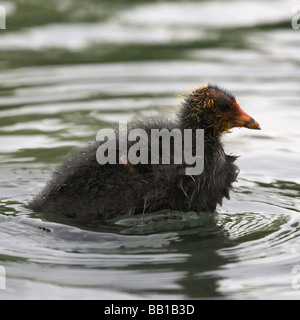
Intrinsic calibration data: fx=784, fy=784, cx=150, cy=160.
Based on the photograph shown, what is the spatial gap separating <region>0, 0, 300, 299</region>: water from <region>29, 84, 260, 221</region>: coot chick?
16cm

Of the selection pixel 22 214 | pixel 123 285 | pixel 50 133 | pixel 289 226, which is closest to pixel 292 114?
pixel 50 133

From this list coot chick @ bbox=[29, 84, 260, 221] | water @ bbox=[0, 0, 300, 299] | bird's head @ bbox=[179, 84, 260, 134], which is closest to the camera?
water @ bbox=[0, 0, 300, 299]

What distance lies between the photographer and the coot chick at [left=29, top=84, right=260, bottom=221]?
6.74 metres

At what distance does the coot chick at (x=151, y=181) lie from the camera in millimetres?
6742

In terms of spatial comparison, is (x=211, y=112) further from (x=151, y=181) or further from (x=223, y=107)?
(x=151, y=181)

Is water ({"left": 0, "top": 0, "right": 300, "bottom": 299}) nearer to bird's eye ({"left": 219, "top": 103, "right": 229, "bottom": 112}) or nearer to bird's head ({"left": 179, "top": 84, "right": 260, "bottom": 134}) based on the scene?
bird's head ({"left": 179, "top": 84, "right": 260, "bottom": 134})

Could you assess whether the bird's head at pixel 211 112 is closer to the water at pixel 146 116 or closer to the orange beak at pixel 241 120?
the orange beak at pixel 241 120

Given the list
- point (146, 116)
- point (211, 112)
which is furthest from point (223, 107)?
point (146, 116)

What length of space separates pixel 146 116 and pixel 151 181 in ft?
11.4

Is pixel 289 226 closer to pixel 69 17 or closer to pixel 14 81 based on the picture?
pixel 14 81

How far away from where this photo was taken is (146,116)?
1012 centimetres

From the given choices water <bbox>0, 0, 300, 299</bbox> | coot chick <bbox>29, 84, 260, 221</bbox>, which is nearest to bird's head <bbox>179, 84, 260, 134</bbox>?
coot chick <bbox>29, 84, 260, 221</bbox>
